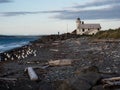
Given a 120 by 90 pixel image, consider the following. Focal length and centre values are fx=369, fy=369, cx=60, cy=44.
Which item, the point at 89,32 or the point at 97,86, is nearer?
the point at 97,86

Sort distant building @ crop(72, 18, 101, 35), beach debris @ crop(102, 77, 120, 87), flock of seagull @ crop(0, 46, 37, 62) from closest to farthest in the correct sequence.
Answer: beach debris @ crop(102, 77, 120, 87), flock of seagull @ crop(0, 46, 37, 62), distant building @ crop(72, 18, 101, 35)

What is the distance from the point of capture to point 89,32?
11569 cm

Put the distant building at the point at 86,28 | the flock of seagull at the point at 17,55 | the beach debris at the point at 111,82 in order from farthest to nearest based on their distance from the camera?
the distant building at the point at 86,28
the flock of seagull at the point at 17,55
the beach debris at the point at 111,82

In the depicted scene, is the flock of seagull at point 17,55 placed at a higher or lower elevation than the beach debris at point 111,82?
lower

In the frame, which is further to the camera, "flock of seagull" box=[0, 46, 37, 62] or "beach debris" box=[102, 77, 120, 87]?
"flock of seagull" box=[0, 46, 37, 62]

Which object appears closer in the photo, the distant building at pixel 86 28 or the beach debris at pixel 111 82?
the beach debris at pixel 111 82

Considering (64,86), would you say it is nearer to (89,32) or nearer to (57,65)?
(57,65)

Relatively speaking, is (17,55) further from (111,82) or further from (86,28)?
(86,28)

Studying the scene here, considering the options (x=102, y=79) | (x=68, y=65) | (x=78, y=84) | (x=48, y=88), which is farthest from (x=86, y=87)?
(x=68, y=65)

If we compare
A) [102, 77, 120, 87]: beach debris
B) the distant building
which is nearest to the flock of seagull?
[102, 77, 120, 87]: beach debris

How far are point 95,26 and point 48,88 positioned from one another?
342 feet

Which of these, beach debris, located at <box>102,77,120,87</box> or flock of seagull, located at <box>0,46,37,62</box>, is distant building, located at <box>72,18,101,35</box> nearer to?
flock of seagull, located at <box>0,46,37,62</box>

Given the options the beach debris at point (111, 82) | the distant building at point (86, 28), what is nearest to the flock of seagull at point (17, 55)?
the beach debris at point (111, 82)

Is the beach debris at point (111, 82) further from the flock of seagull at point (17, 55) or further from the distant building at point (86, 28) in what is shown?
the distant building at point (86, 28)
